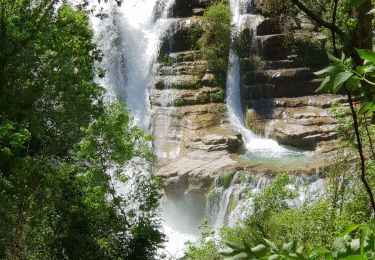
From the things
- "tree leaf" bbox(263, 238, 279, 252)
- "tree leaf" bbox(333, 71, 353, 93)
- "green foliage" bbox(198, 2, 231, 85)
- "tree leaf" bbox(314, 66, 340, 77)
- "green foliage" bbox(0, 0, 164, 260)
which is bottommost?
"tree leaf" bbox(263, 238, 279, 252)

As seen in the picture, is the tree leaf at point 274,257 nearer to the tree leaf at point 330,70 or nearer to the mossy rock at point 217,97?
the tree leaf at point 330,70

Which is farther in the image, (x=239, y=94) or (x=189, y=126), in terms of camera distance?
(x=239, y=94)

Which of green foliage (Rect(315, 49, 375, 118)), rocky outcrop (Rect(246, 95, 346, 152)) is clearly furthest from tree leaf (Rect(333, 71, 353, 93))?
rocky outcrop (Rect(246, 95, 346, 152))

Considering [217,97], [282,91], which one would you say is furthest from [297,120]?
[217,97]

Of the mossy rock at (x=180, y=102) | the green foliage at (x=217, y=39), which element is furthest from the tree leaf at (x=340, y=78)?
the green foliage at (x=217, y=39)

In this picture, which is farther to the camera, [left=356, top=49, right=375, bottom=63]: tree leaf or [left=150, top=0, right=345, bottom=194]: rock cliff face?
[left=150, top=0, right=345, bottom=194]: rock cliff face

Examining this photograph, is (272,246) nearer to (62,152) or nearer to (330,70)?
(330,70)

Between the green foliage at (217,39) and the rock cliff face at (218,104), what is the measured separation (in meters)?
0.55

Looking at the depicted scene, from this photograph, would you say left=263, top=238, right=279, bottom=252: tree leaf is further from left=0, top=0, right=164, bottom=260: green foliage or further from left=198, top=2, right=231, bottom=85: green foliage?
left=198, top=2, right=231, bottom=85: green foliage

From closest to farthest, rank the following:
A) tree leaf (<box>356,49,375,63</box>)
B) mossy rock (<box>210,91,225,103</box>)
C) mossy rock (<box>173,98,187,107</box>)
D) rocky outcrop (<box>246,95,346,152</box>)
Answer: tree leaf (<box>356,49,375,63</box>), rocky outcrop (<box>246,95,346,152</box>), mossy rock (<box>173,98,187,107</box>), mossy rock (<box>210,91,225,103</box>)

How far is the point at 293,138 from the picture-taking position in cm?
2150

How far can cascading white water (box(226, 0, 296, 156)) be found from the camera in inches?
889

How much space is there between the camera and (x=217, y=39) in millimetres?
25672

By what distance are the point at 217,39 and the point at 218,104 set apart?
3.32 m
